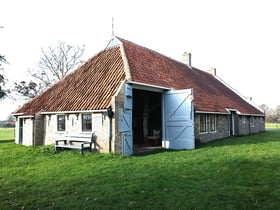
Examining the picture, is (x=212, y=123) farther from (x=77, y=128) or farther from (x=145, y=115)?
(x=77, y=128)

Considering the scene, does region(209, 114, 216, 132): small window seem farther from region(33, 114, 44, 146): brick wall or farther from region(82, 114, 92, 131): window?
region(33, 114, 44, 146): brick wall

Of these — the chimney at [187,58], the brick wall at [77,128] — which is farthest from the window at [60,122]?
the chimney at [187,58]

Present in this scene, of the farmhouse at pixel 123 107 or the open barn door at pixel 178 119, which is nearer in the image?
the farmhouse at pixel 123 107

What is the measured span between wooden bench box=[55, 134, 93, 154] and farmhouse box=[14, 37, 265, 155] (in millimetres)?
320

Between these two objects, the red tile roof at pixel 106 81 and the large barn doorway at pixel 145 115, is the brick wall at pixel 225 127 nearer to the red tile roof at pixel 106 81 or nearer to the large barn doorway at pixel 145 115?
the red tile roof at pixel 106 81

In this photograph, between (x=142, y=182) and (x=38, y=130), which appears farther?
(x=38, y=130)

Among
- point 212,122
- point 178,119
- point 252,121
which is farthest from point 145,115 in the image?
point 252,121

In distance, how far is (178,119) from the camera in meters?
15.3

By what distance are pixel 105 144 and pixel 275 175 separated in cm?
755

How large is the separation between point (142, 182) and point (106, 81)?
7992 millimetres

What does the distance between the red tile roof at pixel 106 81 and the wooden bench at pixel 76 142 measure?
1.51 metres

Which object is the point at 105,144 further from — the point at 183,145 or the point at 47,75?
the point at 47,75

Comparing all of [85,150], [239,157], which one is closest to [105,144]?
[85,150]

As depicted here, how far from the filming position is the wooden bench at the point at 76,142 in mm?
13000
